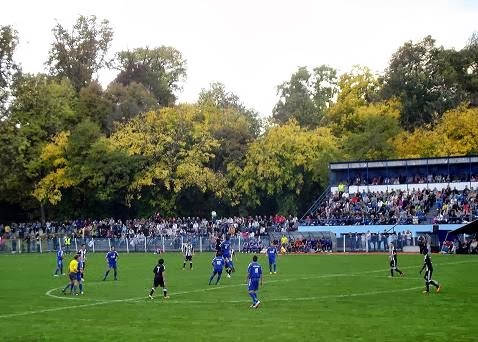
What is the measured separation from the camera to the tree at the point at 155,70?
102312mm

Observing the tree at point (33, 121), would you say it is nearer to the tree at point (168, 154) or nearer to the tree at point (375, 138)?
the tree at point (168, 154)

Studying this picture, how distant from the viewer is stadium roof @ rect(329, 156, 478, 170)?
71938mm

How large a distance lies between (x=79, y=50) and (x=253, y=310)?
79.0 m

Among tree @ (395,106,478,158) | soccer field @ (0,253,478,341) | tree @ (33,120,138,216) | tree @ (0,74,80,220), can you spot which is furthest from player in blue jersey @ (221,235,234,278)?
tree @ (395,106,478,158)

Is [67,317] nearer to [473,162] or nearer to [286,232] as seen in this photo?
[286,232]

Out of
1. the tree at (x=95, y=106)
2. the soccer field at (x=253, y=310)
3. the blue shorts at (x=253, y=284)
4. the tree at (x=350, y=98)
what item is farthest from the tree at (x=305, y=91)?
the blue shorts at (x=253, y=284)

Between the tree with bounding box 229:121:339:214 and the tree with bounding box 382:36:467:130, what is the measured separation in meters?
15.5

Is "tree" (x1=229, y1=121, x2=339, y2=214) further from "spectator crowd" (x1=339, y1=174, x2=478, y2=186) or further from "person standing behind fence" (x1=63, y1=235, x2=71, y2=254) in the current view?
"person standing behind fence" (x1=63, y1=235, x2=71, y2=254)

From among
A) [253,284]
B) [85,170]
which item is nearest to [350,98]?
[85,170]

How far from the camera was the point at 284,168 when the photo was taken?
82.2 metres

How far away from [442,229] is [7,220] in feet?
160

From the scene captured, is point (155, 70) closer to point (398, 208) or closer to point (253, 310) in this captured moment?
point (398, 208)

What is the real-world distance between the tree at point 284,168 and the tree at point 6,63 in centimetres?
2290

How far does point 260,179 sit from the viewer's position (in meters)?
81.8
